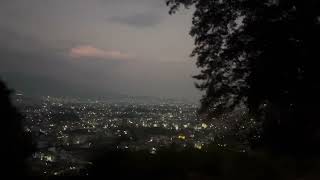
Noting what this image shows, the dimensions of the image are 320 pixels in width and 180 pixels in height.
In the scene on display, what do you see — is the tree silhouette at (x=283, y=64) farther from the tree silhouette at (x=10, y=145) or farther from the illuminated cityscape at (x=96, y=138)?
the tree silhouette at (x=10, y=145)

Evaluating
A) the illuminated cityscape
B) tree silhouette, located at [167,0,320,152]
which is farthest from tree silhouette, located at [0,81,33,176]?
tree silhouette, located at [167,0,320,152]

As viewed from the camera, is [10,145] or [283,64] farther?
[283,64]

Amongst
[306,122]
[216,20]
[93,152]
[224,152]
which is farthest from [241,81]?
[93,152]

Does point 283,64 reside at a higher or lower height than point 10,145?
higher

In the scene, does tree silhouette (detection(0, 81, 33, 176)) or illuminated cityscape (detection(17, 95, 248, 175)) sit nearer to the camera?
tree silhouette (detection(0, 81, 33, 176))

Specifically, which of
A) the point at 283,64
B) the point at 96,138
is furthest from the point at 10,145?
the point at 283,64

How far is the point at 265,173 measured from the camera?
7980 millimetres

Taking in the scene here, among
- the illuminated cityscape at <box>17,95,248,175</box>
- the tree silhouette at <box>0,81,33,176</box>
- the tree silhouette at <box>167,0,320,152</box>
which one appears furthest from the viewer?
the tree silhouette at <box>167,0,320,152</box>

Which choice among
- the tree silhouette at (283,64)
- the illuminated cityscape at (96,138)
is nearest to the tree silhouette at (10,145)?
the illuminated cityscape at (96,138)

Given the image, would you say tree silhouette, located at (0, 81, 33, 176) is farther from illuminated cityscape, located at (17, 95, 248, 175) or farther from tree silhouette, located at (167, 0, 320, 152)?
tree silhouette, located at (167, 0, 320, 152)

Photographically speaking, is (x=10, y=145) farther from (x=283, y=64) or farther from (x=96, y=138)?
(x=283, y=64)

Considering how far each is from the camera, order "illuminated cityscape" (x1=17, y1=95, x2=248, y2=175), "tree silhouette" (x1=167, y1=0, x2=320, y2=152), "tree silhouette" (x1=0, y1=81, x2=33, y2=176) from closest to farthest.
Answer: "tree silhouette" (x1=0, y1=81, x2=33, y2=176) < "illuminated cityscape" (x1=17, y1=95, x2=248, y2=175) < "tree silhouette" (x1=167, y1=0, x2=320, y2=152)

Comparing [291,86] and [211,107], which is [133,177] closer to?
[291,86]

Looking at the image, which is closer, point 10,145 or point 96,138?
point 10,145
